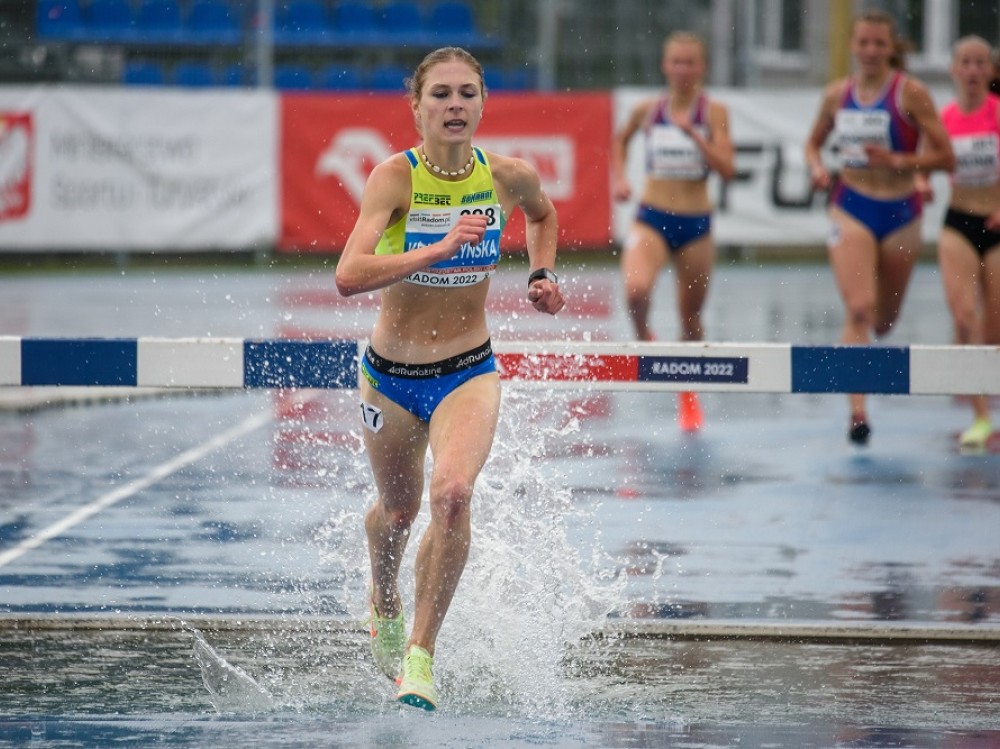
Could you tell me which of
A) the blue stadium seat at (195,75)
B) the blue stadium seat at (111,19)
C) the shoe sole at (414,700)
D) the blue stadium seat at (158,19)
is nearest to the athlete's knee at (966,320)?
the shoe sole at (414,700)

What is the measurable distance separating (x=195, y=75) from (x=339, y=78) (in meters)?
2.03

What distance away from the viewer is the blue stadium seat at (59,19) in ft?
88.2

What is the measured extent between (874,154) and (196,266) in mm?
15581

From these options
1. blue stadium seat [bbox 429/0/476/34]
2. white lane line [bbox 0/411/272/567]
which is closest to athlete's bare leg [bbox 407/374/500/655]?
white lane line [bbox 0/411/272/567]

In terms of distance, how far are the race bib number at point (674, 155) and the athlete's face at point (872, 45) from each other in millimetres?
1233

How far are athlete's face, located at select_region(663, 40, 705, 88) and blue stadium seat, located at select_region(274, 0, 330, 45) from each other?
53.1 ft

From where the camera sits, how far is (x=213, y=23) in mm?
27500

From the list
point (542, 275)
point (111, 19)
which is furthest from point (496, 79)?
point (542, 275)

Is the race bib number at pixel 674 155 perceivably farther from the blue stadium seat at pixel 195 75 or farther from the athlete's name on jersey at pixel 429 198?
the blue stadium seat at pixel 195 75

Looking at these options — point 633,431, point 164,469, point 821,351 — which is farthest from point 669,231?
point 821,351

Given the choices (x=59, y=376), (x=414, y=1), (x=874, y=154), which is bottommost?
(x=59, y=376)

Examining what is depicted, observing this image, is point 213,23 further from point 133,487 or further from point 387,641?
point 387,641

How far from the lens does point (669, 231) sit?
466 inches

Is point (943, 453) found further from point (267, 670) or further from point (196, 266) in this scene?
point (196, 266)
